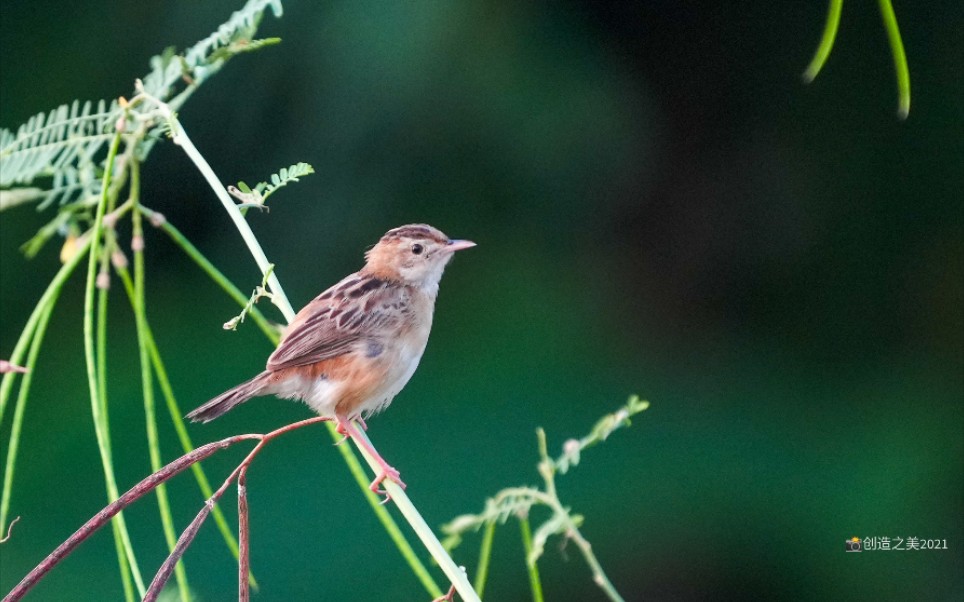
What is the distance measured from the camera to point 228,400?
1.18 m

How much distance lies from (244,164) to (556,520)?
5.86ft

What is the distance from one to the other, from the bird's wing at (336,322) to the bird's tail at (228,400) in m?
0.04

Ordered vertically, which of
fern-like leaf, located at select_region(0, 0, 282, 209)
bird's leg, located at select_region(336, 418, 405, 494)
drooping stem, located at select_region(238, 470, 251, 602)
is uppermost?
A: fern-like leaf, located at select_region(0, 0, 282, 209)

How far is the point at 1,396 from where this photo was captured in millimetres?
819

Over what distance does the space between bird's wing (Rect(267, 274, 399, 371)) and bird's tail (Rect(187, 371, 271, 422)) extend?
0.13 ft

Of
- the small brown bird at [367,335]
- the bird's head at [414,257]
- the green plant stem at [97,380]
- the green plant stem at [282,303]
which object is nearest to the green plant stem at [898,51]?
the green plant stem at [282,303]

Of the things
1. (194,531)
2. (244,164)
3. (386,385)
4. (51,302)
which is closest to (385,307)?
(386,385)

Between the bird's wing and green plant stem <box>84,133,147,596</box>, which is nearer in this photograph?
green plant stem <box>84,133,147,596</box>

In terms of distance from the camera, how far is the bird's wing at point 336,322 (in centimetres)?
127

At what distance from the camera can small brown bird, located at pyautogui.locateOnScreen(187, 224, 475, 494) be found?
4.33 ft

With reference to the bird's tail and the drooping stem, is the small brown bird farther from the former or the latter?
the drooping stem

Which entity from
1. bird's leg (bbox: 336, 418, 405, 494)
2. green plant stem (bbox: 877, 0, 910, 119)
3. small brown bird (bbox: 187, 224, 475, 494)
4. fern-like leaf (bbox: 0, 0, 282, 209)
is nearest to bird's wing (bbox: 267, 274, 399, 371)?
small brown bird (bbox: 187, 224, 475, 494)

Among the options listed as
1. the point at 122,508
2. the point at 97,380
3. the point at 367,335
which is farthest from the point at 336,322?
the point at 122,508

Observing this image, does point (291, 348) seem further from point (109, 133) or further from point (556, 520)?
point (556, 520)
